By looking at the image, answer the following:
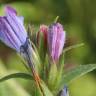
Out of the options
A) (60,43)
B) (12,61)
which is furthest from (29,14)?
(60,43)

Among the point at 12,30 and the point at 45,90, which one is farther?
the point at 12,30

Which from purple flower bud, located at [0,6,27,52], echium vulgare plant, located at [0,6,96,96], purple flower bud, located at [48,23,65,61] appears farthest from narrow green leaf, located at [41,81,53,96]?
purple flower bud, located at [0,6,27,52]

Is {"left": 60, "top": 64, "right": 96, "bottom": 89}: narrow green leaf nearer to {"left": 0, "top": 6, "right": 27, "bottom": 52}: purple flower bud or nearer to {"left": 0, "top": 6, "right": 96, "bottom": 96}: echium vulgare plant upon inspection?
{"left": 0, "top": 6, "right": 96, "bottom": 96}: echium vulgare plant

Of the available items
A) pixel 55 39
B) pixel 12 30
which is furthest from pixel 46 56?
pixel 12 30

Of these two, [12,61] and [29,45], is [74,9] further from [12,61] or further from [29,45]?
[29,45]

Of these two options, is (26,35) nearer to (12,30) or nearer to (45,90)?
(12,30)

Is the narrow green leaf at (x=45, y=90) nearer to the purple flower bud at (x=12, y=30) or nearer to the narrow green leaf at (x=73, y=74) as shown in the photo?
the narrow green leaf at (x=73, y=74)
